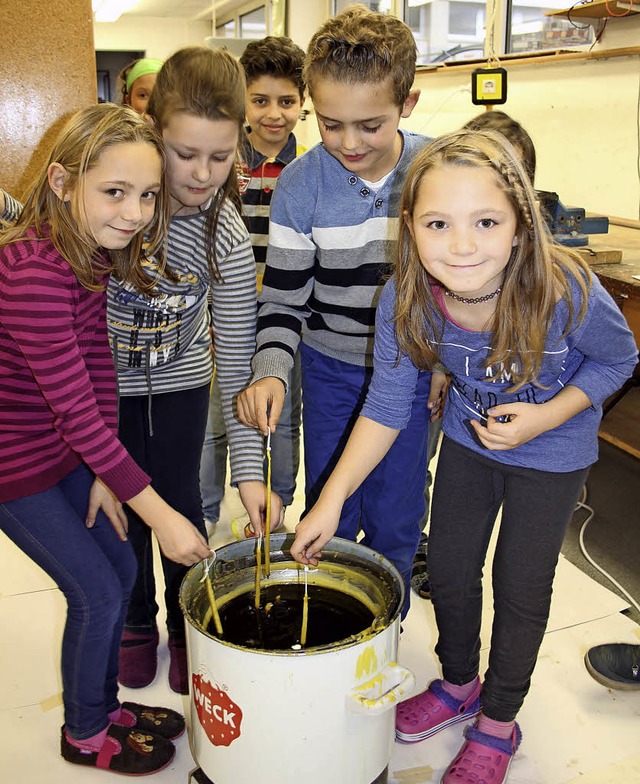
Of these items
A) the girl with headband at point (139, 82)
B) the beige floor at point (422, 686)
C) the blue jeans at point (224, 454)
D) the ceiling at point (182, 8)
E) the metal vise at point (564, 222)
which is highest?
the ceiling at point (182, 8)

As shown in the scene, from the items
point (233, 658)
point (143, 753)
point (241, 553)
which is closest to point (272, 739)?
point (233, 658)

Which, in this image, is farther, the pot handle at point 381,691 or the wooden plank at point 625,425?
the wooden plank at point 625,425

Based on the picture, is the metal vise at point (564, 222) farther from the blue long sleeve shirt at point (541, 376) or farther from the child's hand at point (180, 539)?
the child's hand at point (180, 539)

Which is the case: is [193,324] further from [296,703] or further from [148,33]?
[148,33]

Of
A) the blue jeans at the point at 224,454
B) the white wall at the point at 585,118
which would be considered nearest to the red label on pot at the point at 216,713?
the blue jeans at the point at 224,454

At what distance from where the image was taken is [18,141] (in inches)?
83.0

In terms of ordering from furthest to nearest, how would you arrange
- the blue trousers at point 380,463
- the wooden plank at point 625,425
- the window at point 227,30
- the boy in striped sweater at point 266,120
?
the window at point 227,30
the wooden plank at point 625,425
the boy in striped sweater at point 266,120
the blue trousers at point 380,463

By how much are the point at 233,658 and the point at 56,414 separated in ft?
1.40

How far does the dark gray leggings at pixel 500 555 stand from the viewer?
116 centimetres

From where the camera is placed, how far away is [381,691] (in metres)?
1.01

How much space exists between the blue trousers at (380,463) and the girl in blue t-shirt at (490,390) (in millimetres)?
134

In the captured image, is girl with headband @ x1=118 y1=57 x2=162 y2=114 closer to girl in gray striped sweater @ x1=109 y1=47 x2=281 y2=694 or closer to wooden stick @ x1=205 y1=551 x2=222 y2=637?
girl in gray striped sweater @ x1=109 y1=47 x2=281 y2=694

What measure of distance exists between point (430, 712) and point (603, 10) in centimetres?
278

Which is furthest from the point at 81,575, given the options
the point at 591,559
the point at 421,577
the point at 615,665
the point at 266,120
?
the point at 591,559
